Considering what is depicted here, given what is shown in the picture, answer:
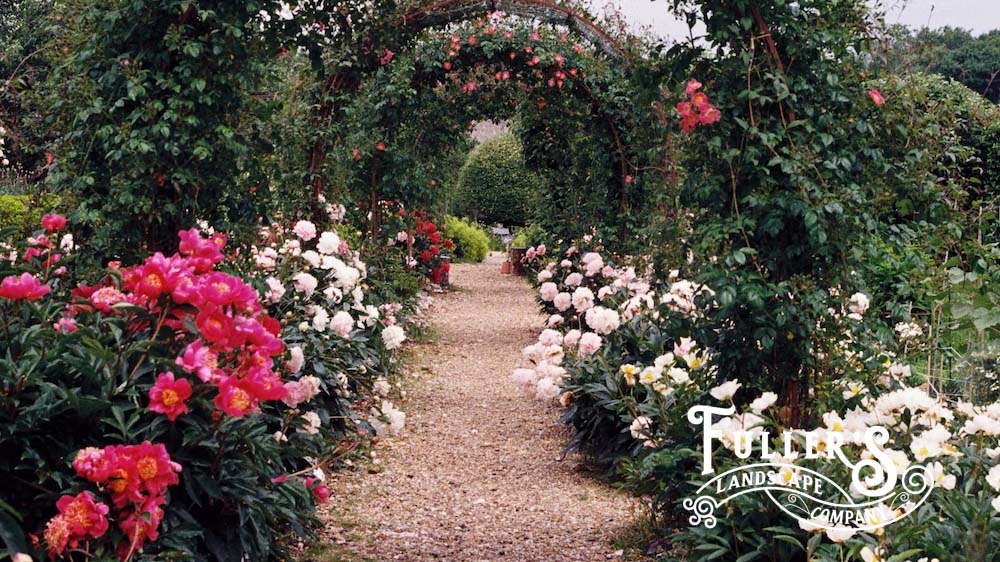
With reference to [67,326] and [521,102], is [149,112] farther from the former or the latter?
[521,102]

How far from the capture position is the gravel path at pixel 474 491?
11.1 feet

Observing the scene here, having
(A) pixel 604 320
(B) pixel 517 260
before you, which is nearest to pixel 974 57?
(B) pixel 517 260

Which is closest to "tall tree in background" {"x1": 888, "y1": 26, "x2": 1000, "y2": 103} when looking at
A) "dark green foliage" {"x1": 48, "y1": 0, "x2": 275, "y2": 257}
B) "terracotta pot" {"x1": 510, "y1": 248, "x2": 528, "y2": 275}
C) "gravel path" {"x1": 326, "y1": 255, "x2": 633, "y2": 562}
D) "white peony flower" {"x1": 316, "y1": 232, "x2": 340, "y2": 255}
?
"terracotta pot" {"x1": 510, "y1": 248, "x2": 528, "y2": 275}

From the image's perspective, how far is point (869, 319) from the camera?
125 inches

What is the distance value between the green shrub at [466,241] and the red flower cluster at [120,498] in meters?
15.8

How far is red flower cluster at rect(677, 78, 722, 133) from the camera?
3127 millimetres

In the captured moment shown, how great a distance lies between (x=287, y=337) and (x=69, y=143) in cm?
119

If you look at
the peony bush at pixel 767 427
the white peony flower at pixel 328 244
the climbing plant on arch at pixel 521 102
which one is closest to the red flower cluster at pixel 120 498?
the peony bush at pixel 767 427

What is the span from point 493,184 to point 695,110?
1802 cm

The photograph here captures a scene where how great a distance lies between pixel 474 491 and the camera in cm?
411

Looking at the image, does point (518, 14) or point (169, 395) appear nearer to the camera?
point (169, 395)

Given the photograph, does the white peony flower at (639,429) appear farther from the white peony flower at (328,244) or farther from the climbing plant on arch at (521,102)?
the climbing plant on arch at (521,102)

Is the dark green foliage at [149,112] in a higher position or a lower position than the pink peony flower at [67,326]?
higher

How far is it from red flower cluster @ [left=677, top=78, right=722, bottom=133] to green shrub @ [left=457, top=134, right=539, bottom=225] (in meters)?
17.1
